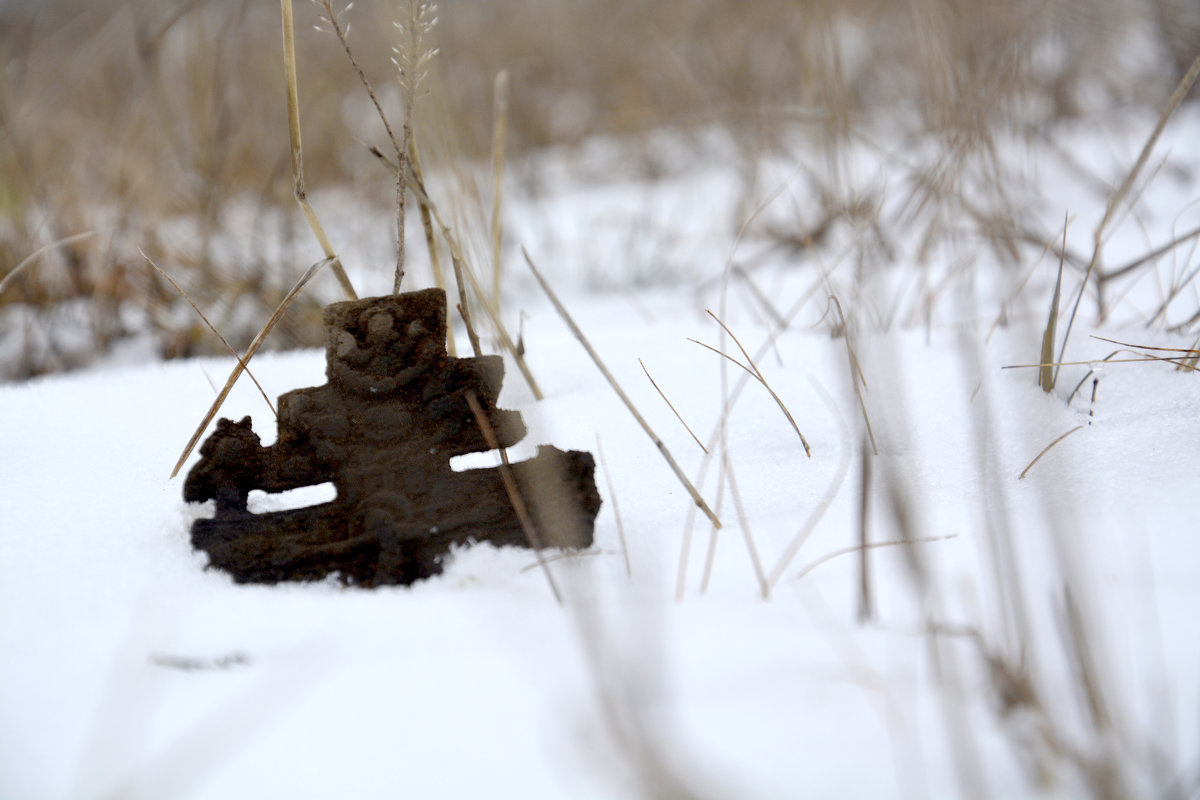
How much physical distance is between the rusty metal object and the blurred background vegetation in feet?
0.90

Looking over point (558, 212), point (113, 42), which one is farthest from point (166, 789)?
point (558, 212)

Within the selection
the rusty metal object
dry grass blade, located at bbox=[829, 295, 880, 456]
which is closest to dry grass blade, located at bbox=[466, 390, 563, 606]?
the rusty metal object

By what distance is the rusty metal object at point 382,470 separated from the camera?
67cm

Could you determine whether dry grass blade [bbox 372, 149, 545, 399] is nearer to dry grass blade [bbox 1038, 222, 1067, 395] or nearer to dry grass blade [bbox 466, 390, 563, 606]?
dry grass blade [bbox 466, 390, 563, 606]

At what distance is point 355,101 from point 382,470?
4.05 metres

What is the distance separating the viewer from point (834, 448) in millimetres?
893

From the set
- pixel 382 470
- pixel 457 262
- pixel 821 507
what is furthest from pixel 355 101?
pixel 821 507

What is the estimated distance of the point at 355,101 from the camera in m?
4.26

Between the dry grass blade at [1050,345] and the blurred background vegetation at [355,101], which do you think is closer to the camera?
the dry grass blade at [1050,345]

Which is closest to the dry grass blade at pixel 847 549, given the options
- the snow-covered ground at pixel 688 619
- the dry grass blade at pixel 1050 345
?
the snow-covered ground at pixel 688 619

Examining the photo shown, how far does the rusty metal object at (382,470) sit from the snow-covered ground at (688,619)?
0.03m

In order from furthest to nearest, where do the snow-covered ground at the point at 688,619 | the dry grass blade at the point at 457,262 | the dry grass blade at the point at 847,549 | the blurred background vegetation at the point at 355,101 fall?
the blurred background vegetation at the point at 355,101 → the dry grass blade at the point at 457,262 → the dry grass blade at the point at 847,549 → the snow-covered ground at the point at 688,619

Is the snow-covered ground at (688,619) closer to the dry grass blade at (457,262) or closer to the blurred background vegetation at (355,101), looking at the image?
the dry grass blade at (457,262)

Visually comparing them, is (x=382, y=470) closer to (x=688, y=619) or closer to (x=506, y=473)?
(x=506, y=473)
